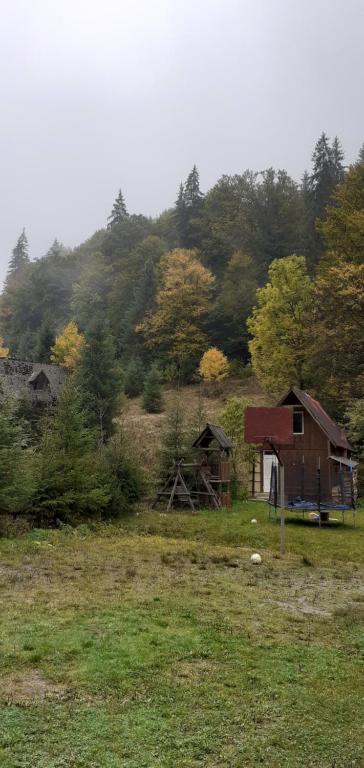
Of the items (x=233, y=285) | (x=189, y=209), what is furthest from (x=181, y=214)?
(x=233, y=285)

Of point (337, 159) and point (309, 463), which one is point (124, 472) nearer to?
point (309, 463)

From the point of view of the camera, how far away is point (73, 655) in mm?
7305


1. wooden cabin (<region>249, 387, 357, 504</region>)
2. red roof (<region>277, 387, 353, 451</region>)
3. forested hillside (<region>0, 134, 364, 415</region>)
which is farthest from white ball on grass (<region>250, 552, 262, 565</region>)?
forested hillside (<region>0, 134, 364, 415</region>)

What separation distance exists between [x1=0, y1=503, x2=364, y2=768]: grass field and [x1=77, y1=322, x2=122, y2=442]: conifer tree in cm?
2606

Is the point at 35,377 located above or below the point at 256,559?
above

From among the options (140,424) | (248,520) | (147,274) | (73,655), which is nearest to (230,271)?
(147,274)

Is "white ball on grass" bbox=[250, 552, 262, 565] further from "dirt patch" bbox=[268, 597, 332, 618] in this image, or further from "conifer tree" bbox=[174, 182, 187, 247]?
"conifer tree" bbox=[174, 182, 187, 247]

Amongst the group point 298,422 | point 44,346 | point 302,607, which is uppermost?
point 44,346

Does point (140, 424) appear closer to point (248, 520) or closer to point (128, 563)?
point (248, 520)

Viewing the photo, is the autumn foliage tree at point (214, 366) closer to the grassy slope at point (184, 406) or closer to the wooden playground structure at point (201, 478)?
the grassy slope at point (184, 406)

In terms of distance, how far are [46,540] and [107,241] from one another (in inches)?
2998

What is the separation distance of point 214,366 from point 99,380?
1479 centimetres

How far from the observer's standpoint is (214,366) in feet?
175

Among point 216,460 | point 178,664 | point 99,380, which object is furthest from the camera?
point 99,380
